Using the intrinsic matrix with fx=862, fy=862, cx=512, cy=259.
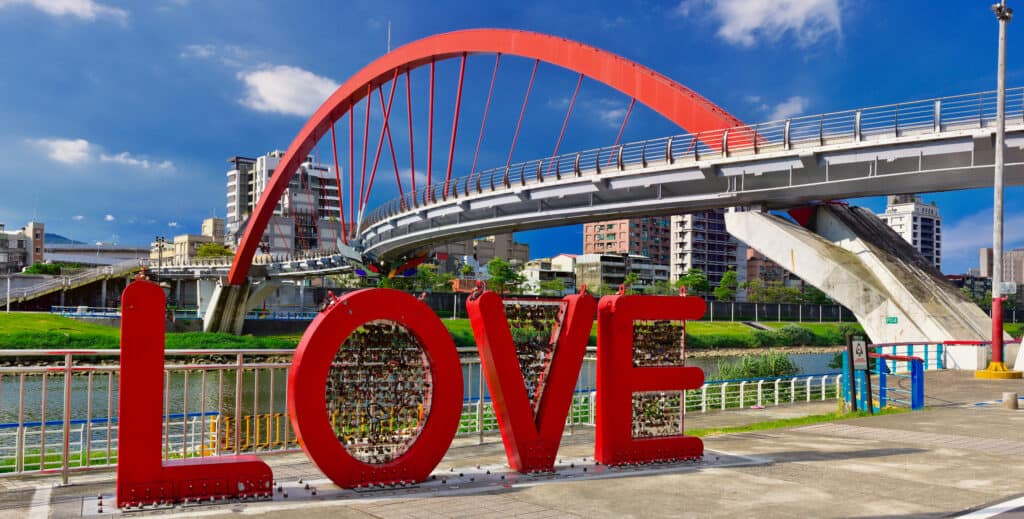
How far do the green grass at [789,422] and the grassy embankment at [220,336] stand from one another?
1487 inches

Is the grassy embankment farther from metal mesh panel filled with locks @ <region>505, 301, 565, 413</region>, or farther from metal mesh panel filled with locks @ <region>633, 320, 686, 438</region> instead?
metal mesh panel filled with locks @ <region>633, 320, 686, 438</region>

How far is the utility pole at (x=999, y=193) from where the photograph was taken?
71.8 feet

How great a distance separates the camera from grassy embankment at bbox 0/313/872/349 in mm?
46938

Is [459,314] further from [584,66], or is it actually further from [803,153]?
[803,153]

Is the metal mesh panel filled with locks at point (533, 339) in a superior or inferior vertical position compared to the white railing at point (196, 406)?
superior

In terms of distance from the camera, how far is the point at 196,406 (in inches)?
973

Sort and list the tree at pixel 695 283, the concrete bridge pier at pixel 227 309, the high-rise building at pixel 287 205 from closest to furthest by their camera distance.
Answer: the concrete bridge pier at pixel 227 309 < the tree at pixel 695 283 < the high-rise building at pixel 287 205

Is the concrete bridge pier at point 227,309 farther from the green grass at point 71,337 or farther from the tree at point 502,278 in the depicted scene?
the tree at point 502,278

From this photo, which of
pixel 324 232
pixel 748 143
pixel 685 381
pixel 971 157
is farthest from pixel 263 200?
pixel 324 232

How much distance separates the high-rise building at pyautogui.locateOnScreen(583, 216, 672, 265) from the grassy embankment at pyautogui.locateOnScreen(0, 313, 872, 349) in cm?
4615

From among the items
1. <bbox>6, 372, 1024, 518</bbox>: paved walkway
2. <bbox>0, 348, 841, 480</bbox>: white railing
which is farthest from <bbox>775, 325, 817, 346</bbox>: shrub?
<bbox>6, 372, 1024, 518</bbox>: paved walkway

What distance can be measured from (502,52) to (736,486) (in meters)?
37.5

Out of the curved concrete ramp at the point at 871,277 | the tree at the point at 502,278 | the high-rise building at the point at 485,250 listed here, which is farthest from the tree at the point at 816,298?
the curved concrete ramp at the point at 871,277

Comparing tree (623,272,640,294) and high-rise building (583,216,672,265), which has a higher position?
high-rise building (583,216,672,265)
